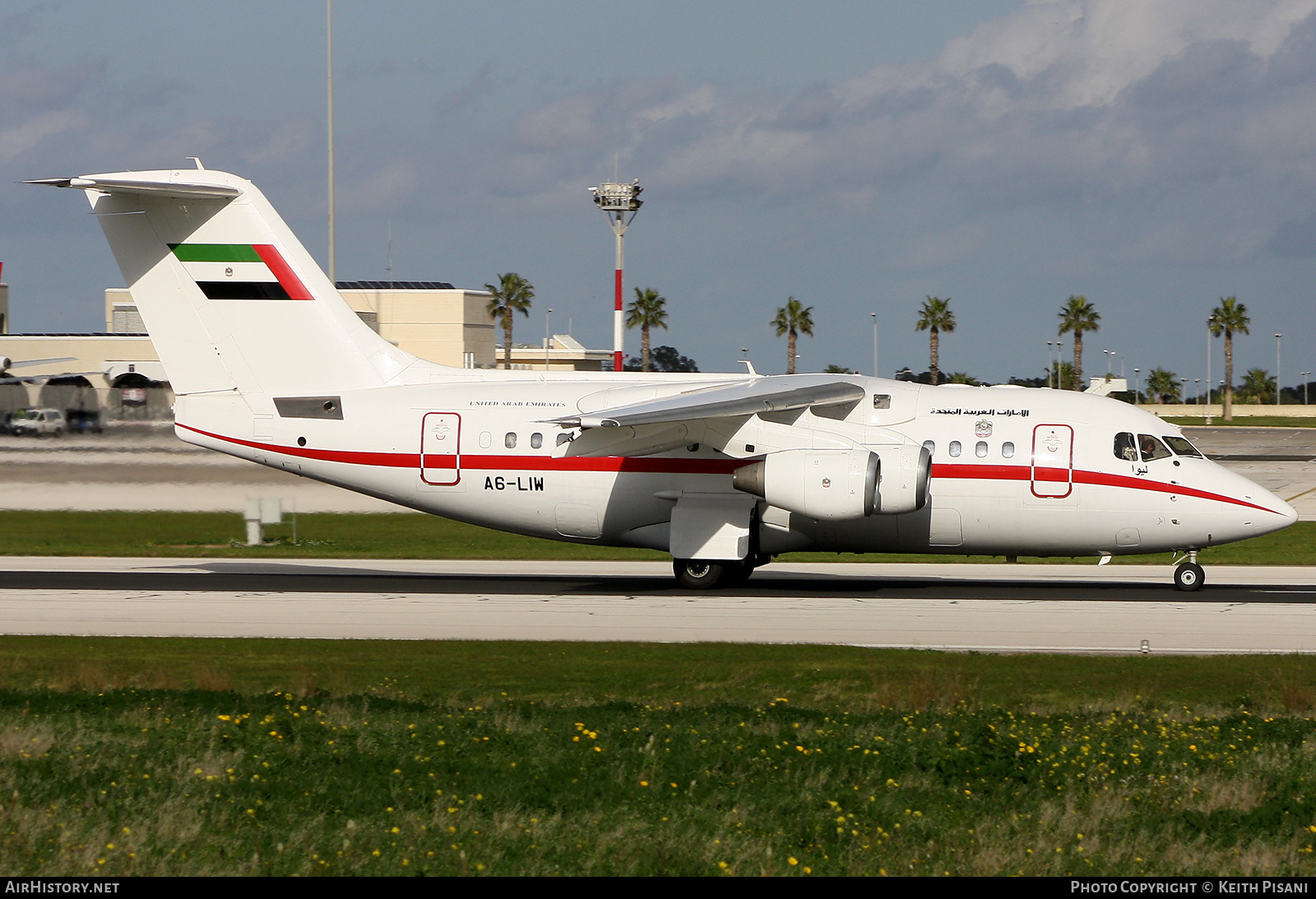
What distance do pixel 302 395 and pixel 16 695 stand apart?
40.0 feet

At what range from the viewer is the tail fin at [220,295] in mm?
24531

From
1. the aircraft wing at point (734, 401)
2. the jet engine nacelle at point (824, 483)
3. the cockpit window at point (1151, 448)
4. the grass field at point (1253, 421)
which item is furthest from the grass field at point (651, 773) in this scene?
the grass field at point (1253, 421)

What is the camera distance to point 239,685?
1420 cm

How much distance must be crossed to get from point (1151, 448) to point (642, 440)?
8.97 meters

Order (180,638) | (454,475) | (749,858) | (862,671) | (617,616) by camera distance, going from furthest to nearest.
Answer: (454,475), (617,616), (180,638), (862,671), (749,858)

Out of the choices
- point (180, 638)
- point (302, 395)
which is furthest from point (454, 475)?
point (180, 638)

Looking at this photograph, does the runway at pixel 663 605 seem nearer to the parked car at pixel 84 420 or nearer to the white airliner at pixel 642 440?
the white airliner at pixel 642 440

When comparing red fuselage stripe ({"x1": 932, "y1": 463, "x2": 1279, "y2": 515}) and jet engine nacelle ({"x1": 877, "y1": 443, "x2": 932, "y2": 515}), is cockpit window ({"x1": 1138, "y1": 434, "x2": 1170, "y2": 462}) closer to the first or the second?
red fuselage stripe ({"x1": 932, "y1": 463, "x2": 1279, "y2": 515})

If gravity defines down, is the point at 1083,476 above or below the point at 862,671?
above

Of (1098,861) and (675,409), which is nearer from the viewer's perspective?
(1098,861)

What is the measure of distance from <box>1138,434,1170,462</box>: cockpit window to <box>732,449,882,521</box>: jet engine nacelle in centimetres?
485

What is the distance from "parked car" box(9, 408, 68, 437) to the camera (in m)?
29.0

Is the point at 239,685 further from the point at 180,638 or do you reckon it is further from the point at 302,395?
the point at 302,395

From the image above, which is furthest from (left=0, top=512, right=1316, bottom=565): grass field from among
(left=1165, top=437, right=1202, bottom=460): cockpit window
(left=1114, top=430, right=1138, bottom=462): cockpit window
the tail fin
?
(left=1114, top=430, right=1138, bottom=462): cockpit window
